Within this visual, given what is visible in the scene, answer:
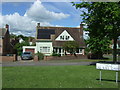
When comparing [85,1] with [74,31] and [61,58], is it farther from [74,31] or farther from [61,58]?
[74,31]

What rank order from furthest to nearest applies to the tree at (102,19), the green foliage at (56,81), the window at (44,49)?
1. the window at (44,49)
2. the tree at (102,19)
3. the green foliage at (56,81)

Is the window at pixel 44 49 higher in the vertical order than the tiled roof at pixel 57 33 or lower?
lower

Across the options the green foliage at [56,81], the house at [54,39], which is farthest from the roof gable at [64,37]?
the green foliage at [56,81]

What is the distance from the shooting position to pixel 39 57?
34.0 meters

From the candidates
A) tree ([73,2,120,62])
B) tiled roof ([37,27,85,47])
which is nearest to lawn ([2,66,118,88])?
tree ([73,2,120,62])

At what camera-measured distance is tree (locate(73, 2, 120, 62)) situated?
16.8 m

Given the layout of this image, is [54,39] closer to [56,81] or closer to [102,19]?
[102,19]

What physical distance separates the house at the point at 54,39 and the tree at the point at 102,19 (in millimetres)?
22001

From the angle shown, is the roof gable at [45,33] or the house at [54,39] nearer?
the house at [54,39]

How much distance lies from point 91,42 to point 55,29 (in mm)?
26616

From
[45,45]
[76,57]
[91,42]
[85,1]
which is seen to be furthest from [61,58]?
[85,1]

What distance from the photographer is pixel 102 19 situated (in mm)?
17875

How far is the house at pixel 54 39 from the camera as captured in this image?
43.2 metres

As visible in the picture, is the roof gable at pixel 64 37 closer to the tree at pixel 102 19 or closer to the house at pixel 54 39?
the house at pixel 54 39
